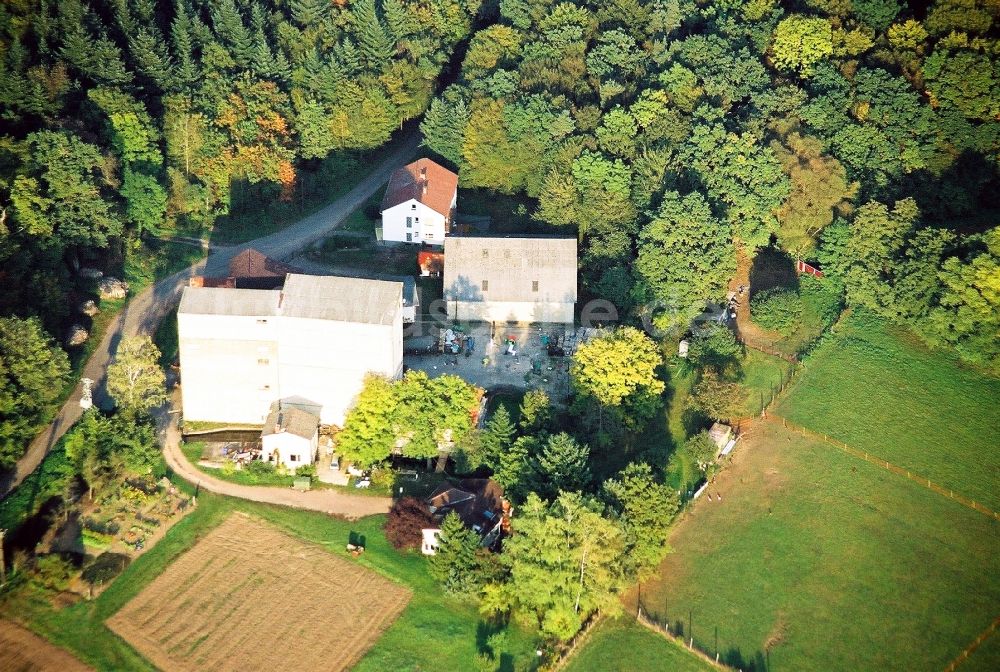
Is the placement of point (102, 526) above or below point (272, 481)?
below

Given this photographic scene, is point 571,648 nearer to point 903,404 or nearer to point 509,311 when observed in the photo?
point 903,404

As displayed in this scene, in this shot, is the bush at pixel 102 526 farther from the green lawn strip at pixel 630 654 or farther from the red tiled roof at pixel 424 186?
the red tiled roof at pixel 424 186

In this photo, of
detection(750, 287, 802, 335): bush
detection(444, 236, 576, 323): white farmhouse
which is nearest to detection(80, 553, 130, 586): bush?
detection(444, 236, 576, 323): white farmhouse

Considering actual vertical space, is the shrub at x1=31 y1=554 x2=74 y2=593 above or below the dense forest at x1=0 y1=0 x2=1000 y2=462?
below

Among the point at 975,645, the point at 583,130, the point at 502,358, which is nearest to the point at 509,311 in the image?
the point at 502,358

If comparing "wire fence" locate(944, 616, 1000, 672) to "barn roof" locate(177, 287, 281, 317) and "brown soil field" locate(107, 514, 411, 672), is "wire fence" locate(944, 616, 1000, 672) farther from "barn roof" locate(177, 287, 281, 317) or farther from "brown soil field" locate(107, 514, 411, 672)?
"barn roof" locate(177, 287, 281, 317)

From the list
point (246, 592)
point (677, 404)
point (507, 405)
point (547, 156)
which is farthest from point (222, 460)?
point (547, 156)
